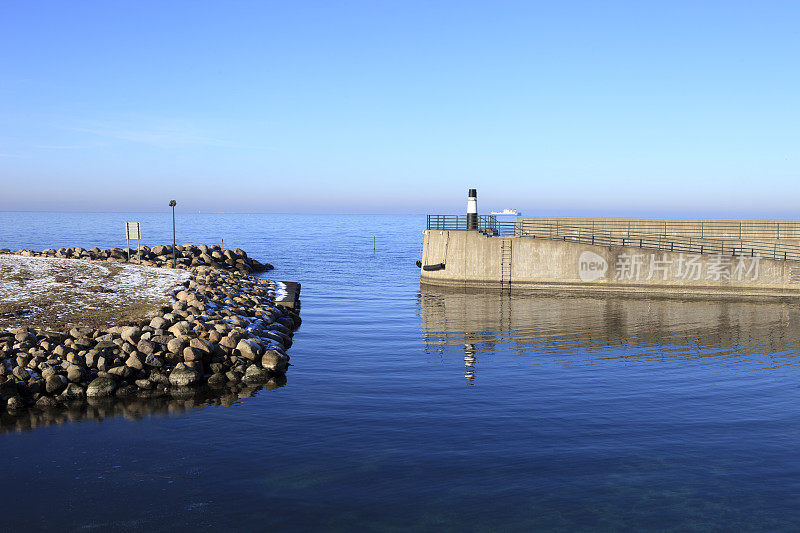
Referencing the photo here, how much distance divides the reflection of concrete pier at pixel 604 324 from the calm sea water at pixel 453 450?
0.53m

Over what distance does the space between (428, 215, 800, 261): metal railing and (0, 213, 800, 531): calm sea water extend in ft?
55.1

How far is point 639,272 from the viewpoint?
33.9 metres

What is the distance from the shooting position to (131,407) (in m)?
13.5

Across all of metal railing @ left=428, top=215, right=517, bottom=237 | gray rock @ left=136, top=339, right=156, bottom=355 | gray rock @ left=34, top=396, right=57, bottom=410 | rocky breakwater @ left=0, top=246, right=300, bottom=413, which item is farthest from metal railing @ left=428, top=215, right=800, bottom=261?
gray rock @ left=34, top=396, right=57, bottom=410

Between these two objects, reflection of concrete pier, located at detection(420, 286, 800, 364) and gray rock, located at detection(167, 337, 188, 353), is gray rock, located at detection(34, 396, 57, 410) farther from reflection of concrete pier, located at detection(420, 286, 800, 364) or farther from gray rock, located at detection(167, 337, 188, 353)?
reflection of concrete pier, located at detection(420, 286, 800, 364)

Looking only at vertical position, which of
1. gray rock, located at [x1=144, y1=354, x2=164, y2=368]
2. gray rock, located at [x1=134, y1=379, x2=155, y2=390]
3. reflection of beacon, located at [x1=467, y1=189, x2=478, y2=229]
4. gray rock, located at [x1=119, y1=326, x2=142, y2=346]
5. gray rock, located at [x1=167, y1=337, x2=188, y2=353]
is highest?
reflection of beacon, located at [x1=467, y1=189, x2=478, y2=229]

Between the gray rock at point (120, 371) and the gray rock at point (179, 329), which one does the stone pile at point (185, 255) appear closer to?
the gray rock at point (179, 329)

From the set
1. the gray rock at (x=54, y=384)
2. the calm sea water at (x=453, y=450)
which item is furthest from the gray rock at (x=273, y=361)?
the gray rock at (x=54, y=384)

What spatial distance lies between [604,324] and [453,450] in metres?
15.4

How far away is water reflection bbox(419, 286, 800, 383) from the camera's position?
62.8ft

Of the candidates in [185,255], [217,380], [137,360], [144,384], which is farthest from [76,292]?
[185,255]

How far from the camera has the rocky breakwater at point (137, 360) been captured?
1405 centimetres

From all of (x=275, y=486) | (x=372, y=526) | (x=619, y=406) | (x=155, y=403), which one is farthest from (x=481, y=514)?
(x=155, y=403)

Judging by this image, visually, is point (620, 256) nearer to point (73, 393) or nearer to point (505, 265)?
point (505, 265)
